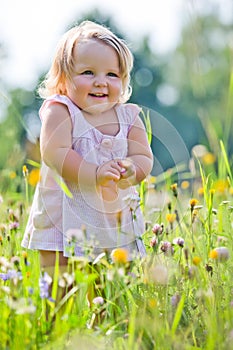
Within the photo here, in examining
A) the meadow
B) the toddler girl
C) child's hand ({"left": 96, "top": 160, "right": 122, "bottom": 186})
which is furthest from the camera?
the toddler girl

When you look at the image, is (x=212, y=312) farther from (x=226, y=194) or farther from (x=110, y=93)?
(x=226, y=194)

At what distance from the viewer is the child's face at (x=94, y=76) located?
2557mm

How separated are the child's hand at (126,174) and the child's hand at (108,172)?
0.06 ft

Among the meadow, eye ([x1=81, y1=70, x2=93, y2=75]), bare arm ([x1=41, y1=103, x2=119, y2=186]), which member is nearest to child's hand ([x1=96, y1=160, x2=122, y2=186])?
bare arm ([x1=41, y1=103, x2=119, y2=186])

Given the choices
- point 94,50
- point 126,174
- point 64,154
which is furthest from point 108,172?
point 94,50

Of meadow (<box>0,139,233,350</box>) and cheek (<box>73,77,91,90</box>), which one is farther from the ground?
cheek (<box>73,77,91,90</box>)

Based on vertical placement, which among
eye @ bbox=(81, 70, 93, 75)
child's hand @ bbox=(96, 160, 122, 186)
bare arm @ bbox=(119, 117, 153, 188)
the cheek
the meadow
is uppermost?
eye @ bbox=(81, 70, 93, 75)

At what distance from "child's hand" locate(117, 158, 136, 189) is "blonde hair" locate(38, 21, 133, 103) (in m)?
0.35

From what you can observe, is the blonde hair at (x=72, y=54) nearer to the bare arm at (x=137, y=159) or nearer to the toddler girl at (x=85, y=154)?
the toddler girl at (x=85, y=154)

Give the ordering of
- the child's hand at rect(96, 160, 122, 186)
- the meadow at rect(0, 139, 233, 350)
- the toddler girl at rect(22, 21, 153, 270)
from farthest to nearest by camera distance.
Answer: the toddler girl at rect(22, 21, 153, 270) → the child's hand at rect(96, 160, 122, 186) → the meadow at rect(0, 139, 233, 350)

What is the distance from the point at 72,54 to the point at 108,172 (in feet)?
1.60

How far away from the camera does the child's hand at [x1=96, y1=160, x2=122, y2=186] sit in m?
2.36

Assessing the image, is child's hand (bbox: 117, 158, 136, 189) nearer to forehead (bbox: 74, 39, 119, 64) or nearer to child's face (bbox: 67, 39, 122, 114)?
child's face (bbox: 67, 39, 122, 114)

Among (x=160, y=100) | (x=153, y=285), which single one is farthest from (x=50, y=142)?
(x=160, y=100)
